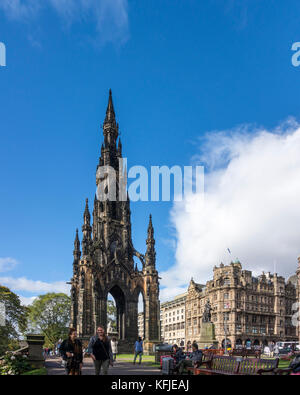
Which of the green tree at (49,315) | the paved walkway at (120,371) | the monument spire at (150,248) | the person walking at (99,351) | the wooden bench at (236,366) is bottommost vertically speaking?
the green tree at (49,315)

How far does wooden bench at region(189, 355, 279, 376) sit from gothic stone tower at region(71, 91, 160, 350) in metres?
37.5

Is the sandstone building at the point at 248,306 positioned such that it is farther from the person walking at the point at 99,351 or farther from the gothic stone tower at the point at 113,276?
the person walking at the point at 99,351

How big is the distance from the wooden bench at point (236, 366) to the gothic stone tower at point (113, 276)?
3754cm

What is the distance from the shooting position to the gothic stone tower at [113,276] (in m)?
51.2

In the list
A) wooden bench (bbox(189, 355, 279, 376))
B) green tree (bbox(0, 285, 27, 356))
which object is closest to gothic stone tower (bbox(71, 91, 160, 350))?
green tree (bbox(0, 285, 27, 356))

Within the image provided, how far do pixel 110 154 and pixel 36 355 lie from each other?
49.1 metres

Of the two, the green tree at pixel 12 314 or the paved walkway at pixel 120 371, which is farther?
the green tree at pixel 12 314

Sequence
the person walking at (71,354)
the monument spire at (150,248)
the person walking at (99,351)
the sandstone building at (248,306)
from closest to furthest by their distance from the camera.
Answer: the person walking at (71,354), the person walking at (99,351), the monument spire at (150,248), the sandstone building at (248,306)

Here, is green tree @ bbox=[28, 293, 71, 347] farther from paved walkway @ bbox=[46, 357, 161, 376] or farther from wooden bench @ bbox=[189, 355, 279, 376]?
wooden bench @ bbox=[189, 355, 279, 376]

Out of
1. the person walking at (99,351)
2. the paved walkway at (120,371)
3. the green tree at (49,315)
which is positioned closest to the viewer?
the person walking at (99,351)

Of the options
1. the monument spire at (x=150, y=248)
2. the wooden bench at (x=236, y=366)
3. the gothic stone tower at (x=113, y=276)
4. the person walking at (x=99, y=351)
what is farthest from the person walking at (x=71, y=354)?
the monument spire at (x=150, y=248)

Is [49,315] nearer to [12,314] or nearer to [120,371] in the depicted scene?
[12,314]

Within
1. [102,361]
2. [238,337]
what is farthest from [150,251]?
[102,361]

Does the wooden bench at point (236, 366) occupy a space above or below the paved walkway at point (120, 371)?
above
